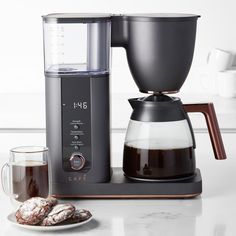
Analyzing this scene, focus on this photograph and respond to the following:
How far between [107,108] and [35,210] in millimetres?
363

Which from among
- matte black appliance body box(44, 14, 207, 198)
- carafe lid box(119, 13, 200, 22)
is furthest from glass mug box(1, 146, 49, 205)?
carafe lid box(119, 13, 200, 22)

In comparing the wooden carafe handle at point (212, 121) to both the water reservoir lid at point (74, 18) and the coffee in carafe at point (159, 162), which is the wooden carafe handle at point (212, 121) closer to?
the coffee in carafe at point (159, 162)

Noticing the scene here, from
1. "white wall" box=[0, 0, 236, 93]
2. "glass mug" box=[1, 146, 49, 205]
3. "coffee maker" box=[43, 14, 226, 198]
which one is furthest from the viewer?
"white wall" box=[0, 0, 236, 93]

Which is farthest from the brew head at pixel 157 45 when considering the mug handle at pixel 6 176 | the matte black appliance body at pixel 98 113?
the mug handle at pixel 6 176

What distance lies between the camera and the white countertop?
1.46m

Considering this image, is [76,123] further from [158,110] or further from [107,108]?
[158,110]

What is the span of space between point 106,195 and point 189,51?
0.37m

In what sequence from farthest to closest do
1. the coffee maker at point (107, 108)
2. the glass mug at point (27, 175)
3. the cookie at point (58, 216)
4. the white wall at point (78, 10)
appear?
the white wall at point (78, 10) < the coffee maker at point (107, 108) < the glass mug at point (27, 175) < the cookie at point (58, 216)

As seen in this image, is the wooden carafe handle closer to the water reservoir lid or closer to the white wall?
the water reservoir lid

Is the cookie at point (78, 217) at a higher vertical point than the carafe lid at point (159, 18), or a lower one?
lower

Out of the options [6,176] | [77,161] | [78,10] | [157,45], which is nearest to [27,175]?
[6,176]

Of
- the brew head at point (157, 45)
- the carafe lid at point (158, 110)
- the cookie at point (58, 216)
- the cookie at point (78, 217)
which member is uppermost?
the brew head at point (157, 45)

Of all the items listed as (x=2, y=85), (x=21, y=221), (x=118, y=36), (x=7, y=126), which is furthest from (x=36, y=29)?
(x=21, y=221)

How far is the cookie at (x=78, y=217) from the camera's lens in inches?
57.9
